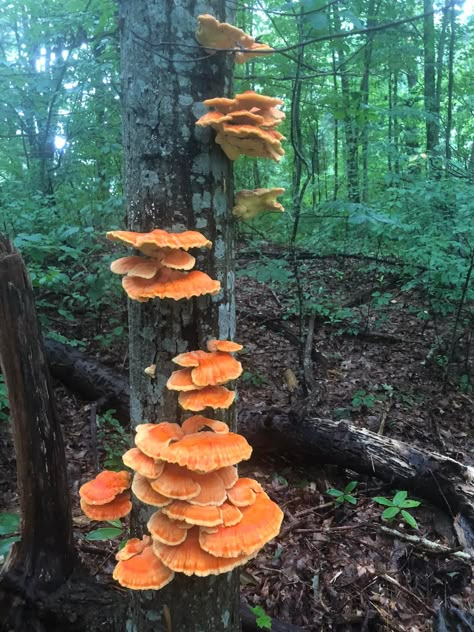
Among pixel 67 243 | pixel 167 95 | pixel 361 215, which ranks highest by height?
pixel 167 95

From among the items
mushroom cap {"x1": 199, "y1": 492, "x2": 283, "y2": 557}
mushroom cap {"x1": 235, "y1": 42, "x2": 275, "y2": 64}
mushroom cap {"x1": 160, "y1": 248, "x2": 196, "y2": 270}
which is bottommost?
mushroom cap {"x1": 199, "y1": 492, "x2": 283, "y2": 557}

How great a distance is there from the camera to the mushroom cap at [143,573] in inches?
82.3

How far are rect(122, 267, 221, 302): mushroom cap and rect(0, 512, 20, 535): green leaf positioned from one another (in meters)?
2.27

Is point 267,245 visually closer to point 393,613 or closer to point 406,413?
point 406,413

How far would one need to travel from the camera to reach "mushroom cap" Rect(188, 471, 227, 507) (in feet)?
6.66

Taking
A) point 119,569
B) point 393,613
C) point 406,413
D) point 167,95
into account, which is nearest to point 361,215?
point 406,413

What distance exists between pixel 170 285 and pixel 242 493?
3.64 feet

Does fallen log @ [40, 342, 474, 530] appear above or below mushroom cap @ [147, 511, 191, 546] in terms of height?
below

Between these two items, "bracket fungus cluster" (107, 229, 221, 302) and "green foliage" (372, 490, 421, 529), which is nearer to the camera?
"bracket fungus cluster" (107, 229, 221, 302)

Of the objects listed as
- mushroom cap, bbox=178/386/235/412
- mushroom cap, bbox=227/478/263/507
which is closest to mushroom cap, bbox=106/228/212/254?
mushroom cap, bbox=178/386/235/412

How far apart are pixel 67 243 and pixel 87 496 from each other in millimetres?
6230

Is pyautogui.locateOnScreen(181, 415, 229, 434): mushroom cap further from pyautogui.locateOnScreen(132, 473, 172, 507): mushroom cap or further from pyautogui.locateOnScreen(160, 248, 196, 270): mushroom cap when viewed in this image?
pyautogui.locateOnScreen(160, 248, 196, 270): mushroom cap

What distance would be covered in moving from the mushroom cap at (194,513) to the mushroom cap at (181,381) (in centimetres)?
53

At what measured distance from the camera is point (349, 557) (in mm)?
3959
